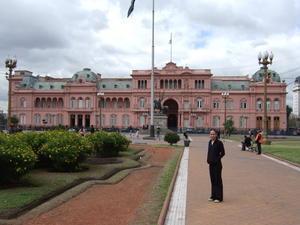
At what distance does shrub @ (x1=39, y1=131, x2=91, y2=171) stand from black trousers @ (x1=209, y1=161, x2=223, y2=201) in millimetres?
6153

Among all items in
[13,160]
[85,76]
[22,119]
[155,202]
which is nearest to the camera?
[155,202]

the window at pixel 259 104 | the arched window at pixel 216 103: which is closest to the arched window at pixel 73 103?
the arched window at pixel 216 103

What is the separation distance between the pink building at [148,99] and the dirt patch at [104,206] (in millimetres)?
100902

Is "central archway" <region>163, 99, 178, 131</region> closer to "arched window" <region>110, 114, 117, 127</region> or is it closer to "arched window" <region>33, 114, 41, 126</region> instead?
"arched window" <region>110, 114, 117, 127</region>

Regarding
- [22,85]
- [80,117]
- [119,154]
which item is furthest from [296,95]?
[119,154]

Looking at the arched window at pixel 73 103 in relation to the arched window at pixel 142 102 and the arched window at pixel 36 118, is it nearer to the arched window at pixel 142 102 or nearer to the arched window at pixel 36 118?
the arched window at pixel 36 118

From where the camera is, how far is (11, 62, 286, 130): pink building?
11669cm

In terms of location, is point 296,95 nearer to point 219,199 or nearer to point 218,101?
point 218,101

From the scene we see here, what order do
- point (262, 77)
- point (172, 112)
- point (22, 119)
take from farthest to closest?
point (22, 119)
point (172, 112)
point (262, 77)

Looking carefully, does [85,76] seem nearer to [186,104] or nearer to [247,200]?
[186,104]

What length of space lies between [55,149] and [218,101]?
10306cm

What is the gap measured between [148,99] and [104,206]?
353ft

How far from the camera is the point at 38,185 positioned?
13312 millimetres

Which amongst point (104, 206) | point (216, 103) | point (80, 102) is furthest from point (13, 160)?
point (80, 102)
